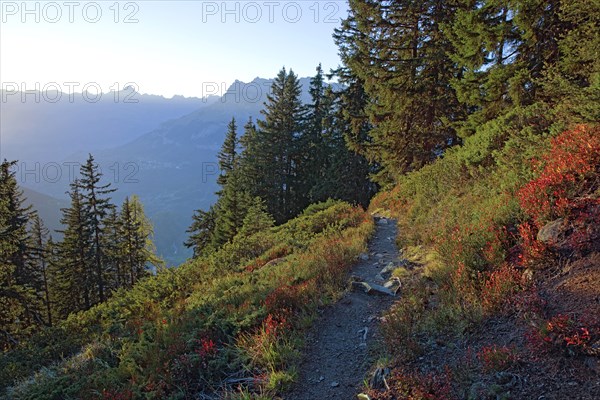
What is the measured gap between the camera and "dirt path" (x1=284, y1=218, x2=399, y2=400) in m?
4.99

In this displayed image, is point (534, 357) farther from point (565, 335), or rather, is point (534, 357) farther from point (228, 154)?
point (228, 154)

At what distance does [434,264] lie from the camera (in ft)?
25.0

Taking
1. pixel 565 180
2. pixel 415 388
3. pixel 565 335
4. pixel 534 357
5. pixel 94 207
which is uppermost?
pixel 565 180

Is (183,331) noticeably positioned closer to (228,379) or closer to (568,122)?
(228,379)

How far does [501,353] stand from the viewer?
4191mm

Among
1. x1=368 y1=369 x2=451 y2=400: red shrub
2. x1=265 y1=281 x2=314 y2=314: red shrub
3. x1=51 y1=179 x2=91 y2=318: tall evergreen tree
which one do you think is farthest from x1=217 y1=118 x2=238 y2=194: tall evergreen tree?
x1=368 y1=369 x2=451 y2=400: red shrub

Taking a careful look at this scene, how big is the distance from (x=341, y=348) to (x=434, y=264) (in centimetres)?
300

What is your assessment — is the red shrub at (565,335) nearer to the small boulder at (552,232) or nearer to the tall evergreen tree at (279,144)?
the small boulder at (552,232)

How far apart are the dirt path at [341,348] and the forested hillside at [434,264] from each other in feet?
0.87

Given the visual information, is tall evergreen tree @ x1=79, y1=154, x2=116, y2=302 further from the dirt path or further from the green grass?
the dirt path

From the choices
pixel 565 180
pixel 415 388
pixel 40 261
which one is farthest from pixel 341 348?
pixel 40 261

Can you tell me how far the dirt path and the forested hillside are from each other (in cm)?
27

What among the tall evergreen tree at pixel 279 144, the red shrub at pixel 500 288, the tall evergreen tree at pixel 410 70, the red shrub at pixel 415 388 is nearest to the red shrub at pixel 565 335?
the red shrub at pixel 500 288

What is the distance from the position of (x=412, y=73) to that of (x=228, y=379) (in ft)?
59.9
